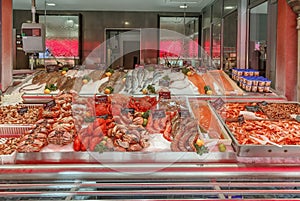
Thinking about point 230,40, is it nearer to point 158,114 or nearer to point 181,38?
point 181,38

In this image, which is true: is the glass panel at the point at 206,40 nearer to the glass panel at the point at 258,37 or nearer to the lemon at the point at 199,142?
the glass panel at the point at 258,37

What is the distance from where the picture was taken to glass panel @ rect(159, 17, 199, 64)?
852cm

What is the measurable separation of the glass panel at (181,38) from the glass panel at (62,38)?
2210 millimetres

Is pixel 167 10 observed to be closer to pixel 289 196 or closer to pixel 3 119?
pixel 3 119

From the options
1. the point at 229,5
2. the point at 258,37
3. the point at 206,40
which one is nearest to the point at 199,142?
the point at 258,37

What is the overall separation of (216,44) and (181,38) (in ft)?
5.09

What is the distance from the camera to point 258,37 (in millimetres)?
4641

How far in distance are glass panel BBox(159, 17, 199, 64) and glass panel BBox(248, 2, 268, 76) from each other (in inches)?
128

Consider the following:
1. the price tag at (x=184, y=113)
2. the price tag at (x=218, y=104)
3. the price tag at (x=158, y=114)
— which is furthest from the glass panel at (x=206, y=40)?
the price tag at (x=158, y=114)

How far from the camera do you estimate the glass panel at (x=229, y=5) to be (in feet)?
18.2

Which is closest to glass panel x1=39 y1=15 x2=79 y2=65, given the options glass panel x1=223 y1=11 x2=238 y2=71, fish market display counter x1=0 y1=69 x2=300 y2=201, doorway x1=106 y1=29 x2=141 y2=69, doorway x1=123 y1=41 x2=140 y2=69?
doorway x1=106 y1=29 x2=141 y2=69

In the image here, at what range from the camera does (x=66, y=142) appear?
5.83 feet

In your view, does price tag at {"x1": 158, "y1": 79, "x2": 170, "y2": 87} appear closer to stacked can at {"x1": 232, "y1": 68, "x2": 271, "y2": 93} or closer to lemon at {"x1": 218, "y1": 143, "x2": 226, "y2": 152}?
stacked can at {"x1": 232, "y1": 68, "x2": 271, "y2": 93}

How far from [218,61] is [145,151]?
5.56 m
